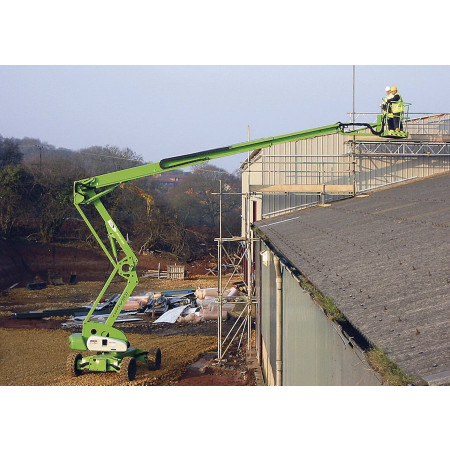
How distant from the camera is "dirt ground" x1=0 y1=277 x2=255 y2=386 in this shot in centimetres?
1297

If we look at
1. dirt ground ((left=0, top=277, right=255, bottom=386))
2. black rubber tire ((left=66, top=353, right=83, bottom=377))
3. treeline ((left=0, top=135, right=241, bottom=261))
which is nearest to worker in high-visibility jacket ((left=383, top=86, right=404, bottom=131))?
dirt ground ((left=0, top=277, right=255, bottom=386))

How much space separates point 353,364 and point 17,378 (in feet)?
37.8

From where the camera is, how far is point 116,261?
11750 millimetres

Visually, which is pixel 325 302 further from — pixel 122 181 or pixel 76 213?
pixel 76 213

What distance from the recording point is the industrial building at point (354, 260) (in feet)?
13.0

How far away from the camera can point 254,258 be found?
55.3 feet

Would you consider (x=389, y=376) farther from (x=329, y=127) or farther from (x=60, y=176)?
(x=60, y=176)

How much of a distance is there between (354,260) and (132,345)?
11.7 metres

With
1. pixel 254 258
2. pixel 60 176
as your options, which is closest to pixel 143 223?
pixel 60 176

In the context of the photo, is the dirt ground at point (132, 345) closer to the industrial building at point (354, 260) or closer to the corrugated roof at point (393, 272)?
the industrial building at point (354, 260)

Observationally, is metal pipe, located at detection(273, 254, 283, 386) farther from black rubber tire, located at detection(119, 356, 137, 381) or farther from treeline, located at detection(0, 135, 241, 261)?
treeline, located at detection(0, 135, 241, 261)

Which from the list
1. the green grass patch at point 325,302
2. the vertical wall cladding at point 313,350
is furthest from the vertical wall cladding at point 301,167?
the green grass patch at point 325,302

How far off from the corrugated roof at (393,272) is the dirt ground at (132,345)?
4715 mm

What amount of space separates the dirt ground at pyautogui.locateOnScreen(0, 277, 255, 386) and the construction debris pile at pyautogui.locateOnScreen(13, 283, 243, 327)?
38 centimetres
